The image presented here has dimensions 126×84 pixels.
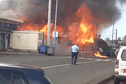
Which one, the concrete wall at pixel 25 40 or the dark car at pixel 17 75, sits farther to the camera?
the concrete wall at pixel 25 40

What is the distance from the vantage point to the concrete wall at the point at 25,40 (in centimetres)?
2992

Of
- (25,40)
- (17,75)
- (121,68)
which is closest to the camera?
(17,75)

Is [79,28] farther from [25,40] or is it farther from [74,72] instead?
[74,72]

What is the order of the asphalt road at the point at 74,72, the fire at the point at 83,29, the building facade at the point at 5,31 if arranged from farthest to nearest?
1. the fire at the point at 83,29
2. the building facade at the point at 5,31
3. the asphalt road at the point at 74,72

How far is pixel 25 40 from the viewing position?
100 ft

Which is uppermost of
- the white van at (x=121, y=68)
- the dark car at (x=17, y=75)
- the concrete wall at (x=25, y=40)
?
the concrete wall at (x=25, y=40)

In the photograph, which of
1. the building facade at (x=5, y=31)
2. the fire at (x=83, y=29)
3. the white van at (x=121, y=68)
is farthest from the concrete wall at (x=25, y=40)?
the white van at (x=121, y=68)

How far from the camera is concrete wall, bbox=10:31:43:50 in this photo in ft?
98.2

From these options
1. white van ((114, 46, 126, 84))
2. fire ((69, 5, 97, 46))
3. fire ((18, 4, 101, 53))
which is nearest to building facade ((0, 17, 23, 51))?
fire ((18, 4, 101, 53))

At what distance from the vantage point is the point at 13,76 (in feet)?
8.91

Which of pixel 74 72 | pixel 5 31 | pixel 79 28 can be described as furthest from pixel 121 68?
pixel 79 28

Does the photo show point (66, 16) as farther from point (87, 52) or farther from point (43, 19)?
point (87, 52)

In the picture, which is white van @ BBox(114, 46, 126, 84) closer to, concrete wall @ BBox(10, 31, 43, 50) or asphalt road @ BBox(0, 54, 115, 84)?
asphalt road @ BBox(0, 54, 115, 84)

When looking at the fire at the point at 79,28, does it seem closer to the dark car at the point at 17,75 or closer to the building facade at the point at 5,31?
the building facade at the point at 5,31
